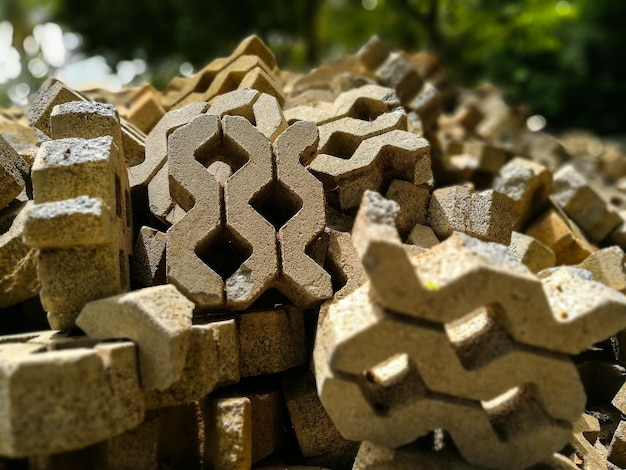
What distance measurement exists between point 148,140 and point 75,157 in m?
0.75

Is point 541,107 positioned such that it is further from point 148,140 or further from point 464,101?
point 148,140

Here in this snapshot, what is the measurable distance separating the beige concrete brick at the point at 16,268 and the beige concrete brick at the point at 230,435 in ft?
3.04

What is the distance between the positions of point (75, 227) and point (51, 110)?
131 cm

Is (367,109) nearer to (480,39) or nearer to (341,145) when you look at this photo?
(341,145)

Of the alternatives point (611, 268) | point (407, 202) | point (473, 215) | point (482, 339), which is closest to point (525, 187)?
point (611, 268)

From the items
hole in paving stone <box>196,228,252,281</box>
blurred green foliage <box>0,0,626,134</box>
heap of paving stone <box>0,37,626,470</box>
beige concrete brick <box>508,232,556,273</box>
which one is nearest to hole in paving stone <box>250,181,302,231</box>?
heap of paving stone <box>0,37,626,470</box>

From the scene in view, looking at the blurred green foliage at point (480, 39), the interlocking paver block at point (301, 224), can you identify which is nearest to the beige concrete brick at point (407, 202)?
the interlocking paver block at point (301, 224)

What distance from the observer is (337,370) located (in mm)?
1712

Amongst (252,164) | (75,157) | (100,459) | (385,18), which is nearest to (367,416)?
(100,459)

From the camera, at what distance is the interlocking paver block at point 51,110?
2.76 meters

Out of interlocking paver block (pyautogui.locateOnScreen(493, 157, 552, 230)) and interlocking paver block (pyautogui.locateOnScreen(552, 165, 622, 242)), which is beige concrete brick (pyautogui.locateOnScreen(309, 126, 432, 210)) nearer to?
interlocking paver block (pyautogui.locateOnScreen(493, 157, 552, 230))

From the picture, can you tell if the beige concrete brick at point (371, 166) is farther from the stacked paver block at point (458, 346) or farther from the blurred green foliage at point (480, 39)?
the blurred green foliage at point (480, 39)

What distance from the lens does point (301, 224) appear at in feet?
7.38

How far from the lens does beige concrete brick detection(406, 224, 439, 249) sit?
2.51m
